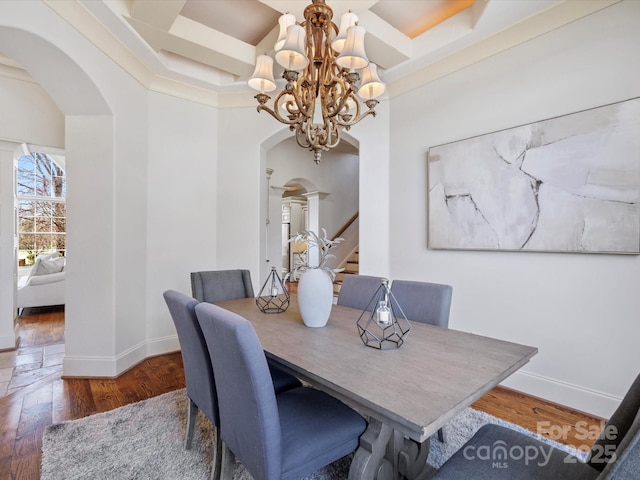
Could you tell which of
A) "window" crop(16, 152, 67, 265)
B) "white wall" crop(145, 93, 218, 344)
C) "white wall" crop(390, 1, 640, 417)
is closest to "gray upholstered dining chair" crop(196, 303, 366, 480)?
"white wall" crop(390, 1, 640, 417)

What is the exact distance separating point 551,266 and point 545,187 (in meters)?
0.57

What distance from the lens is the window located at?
5891 millimetres

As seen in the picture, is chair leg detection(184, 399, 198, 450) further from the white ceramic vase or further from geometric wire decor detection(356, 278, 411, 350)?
geometric wire decor detection(356, 278, 411, 350)

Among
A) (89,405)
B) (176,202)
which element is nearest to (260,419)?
(89,405)

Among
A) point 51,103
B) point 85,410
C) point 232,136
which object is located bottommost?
point 85,410

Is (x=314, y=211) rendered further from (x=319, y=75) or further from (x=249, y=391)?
(x=249, y=391)

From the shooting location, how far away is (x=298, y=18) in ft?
8.27

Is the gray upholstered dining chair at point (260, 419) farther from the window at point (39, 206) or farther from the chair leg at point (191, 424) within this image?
the window at point (39, 206)

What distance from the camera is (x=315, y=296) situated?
1.69 metres

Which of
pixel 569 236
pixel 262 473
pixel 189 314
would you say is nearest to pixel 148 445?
pixel 189 314

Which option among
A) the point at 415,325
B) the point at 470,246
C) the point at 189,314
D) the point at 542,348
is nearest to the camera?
the point at 189,314

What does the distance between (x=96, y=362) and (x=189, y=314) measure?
202 centimetres

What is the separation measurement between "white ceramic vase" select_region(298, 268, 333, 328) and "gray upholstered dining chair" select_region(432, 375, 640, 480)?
85 centimetres

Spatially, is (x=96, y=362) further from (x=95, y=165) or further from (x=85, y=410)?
(x=95, y=165)
